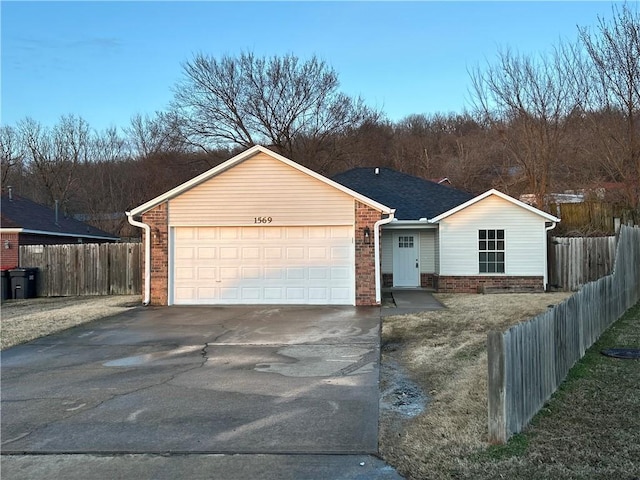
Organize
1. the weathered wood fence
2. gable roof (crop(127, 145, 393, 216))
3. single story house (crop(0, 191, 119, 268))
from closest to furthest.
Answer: gable roof (crop(127, 145, 393, 216))
the weathered wood fence
single story house (crop(0, 191, 119, 268))

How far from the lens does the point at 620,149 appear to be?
22.2 meters

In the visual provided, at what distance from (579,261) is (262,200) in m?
11.0

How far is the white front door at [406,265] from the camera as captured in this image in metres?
19.7

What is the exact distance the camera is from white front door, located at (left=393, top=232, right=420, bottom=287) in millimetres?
19719

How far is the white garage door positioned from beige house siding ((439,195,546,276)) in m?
4.64

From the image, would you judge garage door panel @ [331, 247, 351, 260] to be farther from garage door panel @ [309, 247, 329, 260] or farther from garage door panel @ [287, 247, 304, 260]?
garage door panel @ [287, 247, 304, 260]

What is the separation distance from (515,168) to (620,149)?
10713 mm

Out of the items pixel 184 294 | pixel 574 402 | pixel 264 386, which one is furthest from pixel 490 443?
pixel 184 294

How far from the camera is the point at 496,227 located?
1823 centimetres

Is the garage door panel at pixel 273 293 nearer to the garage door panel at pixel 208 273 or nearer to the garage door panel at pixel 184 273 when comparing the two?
the garage door panel at pixel 208 273

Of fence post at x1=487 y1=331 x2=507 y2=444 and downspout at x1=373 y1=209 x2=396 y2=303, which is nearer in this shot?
fence post at x1=487 y1=331 x2=507 y2=444

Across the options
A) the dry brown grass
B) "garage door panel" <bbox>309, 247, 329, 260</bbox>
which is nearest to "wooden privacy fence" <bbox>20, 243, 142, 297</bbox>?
"garage door panel" <bbox>309, 247, 329, 260</bbox>

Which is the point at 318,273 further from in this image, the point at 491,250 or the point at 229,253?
the point at 491,250

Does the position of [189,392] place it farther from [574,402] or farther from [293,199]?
[293,199]
